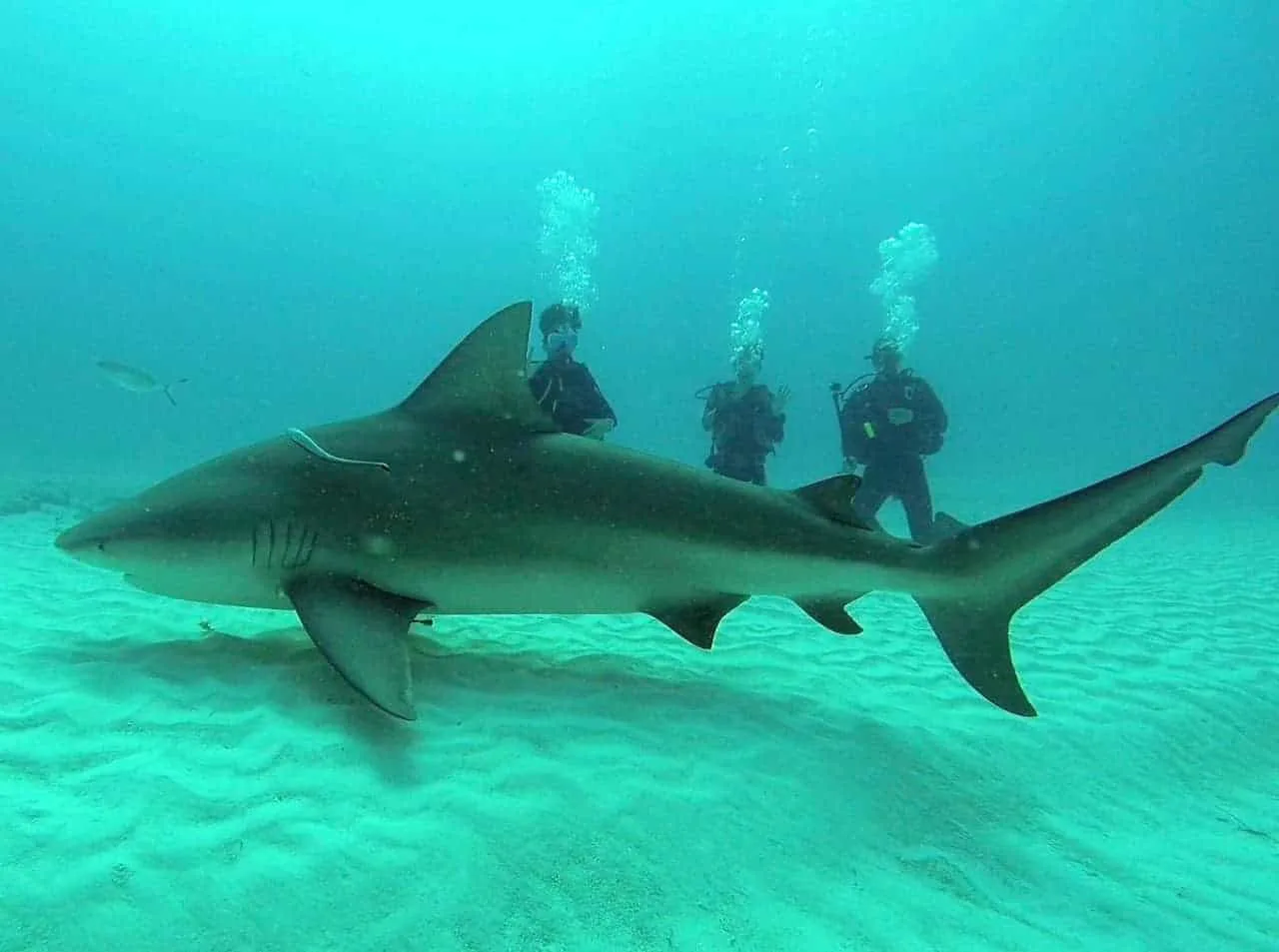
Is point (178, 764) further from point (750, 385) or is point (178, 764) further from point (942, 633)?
point (750, 385)

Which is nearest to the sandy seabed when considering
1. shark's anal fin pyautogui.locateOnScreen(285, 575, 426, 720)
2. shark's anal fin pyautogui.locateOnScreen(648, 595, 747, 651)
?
shark's anal fin pyautogui.locateOnScreen(285, 575, 426, 720)

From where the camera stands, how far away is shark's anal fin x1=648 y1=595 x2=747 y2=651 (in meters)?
3.44

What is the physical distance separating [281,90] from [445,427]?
410 ft

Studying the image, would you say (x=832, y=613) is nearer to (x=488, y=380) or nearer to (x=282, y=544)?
(x=488, y=380)

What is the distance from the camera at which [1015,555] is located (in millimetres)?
3195

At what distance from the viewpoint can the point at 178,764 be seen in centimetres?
249

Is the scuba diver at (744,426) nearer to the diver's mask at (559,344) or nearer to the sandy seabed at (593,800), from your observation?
the diver's mask at (559,344)

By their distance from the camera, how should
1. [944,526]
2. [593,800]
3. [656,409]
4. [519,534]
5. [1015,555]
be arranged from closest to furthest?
[593,800] < [1015,555] < [519,534] < [944,526] < [656,409]

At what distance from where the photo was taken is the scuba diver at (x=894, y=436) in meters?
10.8

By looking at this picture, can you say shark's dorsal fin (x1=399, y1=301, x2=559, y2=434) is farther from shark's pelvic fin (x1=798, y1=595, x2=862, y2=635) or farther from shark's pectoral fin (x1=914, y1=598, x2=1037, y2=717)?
shark's pectoral fin (x1=914, y1=598, x2=1037, y2=717)

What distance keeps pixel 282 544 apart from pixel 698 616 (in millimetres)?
1950

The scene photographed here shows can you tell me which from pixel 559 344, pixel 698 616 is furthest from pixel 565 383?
pixel 698 616

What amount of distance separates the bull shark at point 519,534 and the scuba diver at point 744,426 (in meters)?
7.10

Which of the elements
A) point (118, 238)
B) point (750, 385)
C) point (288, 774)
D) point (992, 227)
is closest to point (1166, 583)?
point (750, 385)
